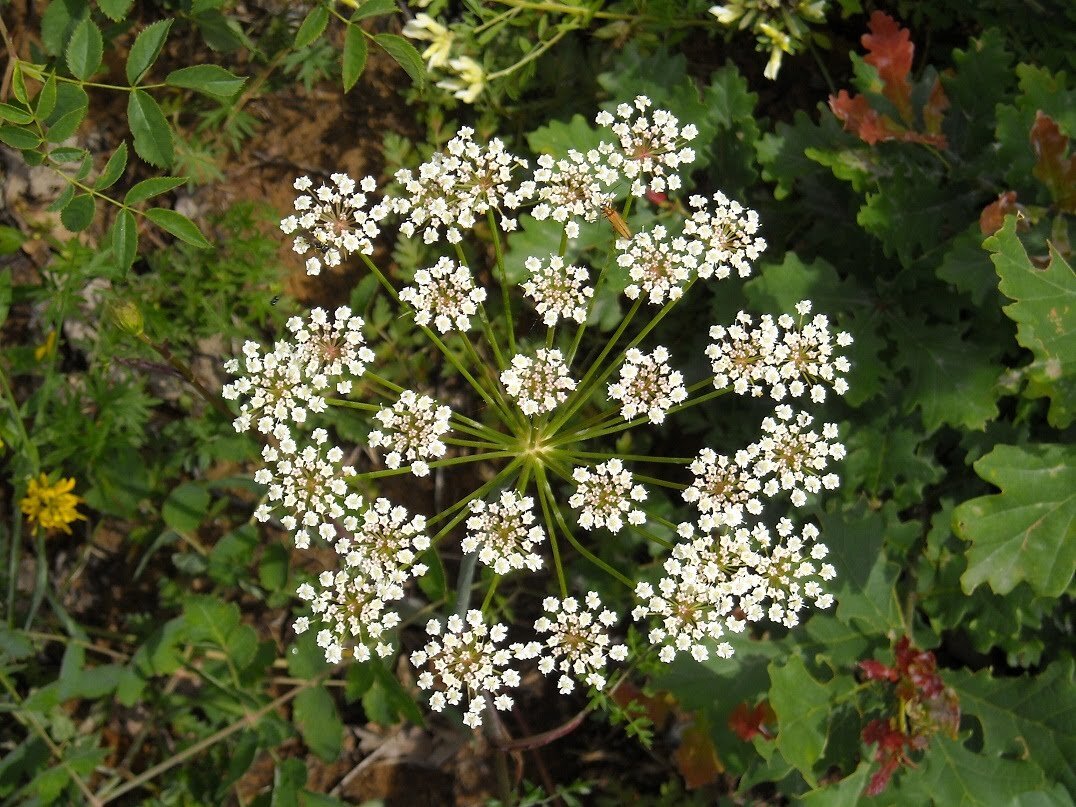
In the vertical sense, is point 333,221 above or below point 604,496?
above

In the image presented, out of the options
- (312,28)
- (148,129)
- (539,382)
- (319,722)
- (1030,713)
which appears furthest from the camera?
(319,722)

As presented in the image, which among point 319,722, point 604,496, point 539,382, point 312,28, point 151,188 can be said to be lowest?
point 319,722

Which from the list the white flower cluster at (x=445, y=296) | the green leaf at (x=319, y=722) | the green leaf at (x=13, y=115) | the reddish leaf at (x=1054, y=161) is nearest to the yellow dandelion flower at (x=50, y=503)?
the green leaf at (x=319, y=722)

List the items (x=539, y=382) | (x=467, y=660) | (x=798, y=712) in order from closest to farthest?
(x=467, y=660) → (x=539, y=382) → (x=798, y=712)

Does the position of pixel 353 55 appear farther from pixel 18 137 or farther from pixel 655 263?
pixel 655 263

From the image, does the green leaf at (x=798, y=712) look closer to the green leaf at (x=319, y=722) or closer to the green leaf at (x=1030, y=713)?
the green leaf at (x=1030, y=713)

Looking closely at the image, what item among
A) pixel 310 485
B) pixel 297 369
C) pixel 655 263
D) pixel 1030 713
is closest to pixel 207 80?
pixel 297 369

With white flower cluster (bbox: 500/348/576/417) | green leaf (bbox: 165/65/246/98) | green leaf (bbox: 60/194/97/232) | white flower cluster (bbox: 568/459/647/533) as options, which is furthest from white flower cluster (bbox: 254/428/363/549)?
green leaf (bbox: 165/65/246/98)

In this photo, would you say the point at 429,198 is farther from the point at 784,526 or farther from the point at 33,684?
the point at 33,684
